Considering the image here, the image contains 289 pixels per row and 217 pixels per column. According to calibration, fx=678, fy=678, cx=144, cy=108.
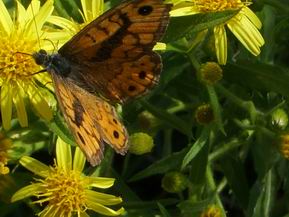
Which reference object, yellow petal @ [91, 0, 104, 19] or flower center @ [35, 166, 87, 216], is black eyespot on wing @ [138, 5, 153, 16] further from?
flower center @ [35, 166, 87, 216]

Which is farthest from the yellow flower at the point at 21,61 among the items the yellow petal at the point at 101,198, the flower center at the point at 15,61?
the yellow petal at the point at 101,198

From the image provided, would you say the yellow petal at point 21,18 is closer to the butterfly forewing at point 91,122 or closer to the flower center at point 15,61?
the flower center at point 15,61

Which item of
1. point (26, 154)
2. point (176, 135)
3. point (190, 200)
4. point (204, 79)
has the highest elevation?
point (204, 79)

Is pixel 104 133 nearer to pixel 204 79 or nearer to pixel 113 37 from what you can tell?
pixel 113 37

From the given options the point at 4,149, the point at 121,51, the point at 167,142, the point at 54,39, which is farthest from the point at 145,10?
the point at 167,142

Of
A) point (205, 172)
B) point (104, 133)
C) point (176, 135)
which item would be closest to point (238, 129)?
point (205, 172)

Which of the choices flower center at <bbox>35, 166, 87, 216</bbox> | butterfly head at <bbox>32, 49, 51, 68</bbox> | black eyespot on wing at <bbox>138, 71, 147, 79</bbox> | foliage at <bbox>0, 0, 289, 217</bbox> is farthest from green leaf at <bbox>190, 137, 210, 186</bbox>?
butterfly head at <bbox>32, 49, 51, 68</bbox>
